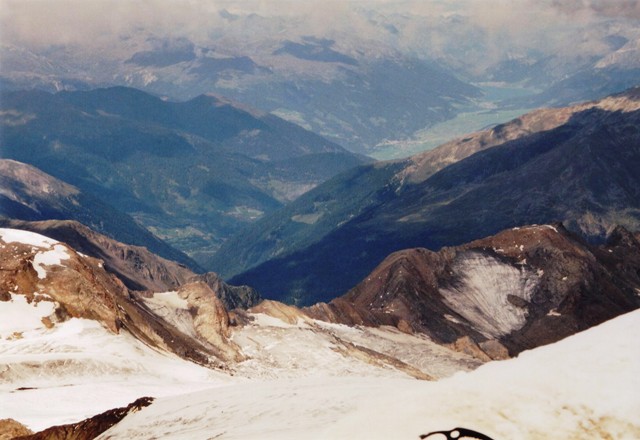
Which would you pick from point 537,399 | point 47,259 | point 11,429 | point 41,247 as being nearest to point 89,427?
point 11,429

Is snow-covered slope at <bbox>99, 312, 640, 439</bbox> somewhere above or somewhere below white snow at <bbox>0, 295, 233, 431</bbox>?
above

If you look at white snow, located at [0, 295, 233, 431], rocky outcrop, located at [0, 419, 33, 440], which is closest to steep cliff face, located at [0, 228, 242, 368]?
white snow, located at [0, 295, 233, 431]

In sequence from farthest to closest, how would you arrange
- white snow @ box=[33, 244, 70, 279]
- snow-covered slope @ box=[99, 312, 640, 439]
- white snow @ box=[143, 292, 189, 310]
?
white snow @ box=[143, 292, 189, 310]
white snow @ box=[33, 244, 70, 279]
snow-covered slope @ box=[99, 312, 640, 439]

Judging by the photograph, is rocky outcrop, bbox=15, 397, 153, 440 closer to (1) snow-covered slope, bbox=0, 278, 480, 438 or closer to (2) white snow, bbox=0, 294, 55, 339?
(1) snow-covered slope, bbox=0, 278, 480, 438

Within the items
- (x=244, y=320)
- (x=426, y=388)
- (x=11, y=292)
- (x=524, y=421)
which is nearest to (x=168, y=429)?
(x=426, y=388)

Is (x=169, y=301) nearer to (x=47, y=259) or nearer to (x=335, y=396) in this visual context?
(x=47, y=259)

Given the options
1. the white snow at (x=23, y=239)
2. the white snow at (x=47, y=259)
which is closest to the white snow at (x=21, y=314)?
the white snow at (x=47, y=259)
